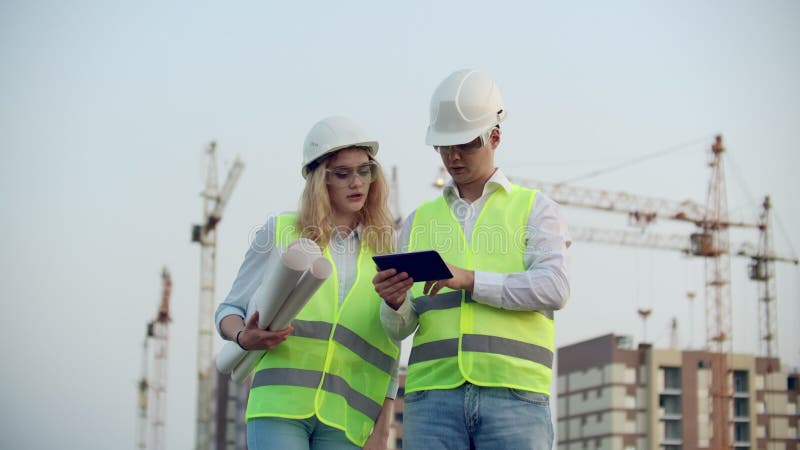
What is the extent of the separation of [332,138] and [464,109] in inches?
32.0

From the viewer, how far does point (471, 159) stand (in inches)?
212

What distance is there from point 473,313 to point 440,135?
84cm

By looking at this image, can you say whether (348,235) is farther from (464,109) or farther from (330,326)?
(464,109)

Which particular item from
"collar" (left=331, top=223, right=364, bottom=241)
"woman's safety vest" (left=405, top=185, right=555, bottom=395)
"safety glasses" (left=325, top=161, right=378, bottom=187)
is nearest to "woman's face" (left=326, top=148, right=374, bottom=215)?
"safety glasses" (left=325, top=161, right=378, bottom=187)

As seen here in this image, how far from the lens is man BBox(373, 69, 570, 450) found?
4980 mm

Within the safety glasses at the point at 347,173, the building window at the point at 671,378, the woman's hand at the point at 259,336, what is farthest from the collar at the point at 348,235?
the building window at the point at 671,378

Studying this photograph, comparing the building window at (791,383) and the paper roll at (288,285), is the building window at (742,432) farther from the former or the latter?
the paper roll at (288,285)

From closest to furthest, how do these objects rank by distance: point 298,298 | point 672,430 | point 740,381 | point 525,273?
point 525,273, point 298,298, point 740,381, point 672,430

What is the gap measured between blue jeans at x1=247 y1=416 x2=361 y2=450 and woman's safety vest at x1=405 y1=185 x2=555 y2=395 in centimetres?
42

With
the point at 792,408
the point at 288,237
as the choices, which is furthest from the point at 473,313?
the point at 792,408

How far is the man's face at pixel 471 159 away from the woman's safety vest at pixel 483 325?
0.13 m

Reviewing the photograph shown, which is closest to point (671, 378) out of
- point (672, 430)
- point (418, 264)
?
point (672, 430)

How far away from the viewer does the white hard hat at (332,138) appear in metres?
5.82

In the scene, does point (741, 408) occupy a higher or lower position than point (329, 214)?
higher
